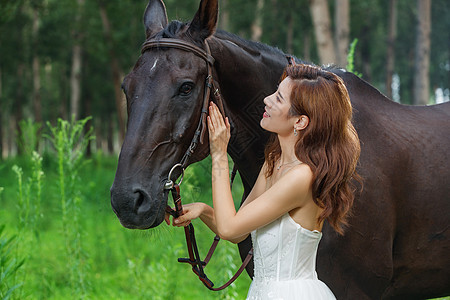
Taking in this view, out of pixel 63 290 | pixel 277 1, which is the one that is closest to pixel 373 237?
pixel 63 290

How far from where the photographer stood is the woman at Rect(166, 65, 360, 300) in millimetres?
2016

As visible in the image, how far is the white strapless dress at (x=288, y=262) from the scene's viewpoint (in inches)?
81.7

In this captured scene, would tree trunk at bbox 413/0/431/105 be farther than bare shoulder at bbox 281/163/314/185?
Yes

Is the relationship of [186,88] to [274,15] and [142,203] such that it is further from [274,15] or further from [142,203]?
[274,15]

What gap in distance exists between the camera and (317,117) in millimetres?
2018

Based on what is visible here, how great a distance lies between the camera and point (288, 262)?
2.10 meters

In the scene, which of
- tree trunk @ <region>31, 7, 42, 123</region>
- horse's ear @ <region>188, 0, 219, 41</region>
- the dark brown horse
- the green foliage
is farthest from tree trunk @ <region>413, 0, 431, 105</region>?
tree trunk @ <region>31, 7, 42, 123</region>

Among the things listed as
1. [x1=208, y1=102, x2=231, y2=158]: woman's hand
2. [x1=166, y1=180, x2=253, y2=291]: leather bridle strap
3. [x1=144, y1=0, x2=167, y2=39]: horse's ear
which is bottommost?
[x1=166, y1=180, x2=253, y2=291]: leather bridle strap

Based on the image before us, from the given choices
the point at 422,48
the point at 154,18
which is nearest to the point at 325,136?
the point at 154,18

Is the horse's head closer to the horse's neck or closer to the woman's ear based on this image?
the horse's neck

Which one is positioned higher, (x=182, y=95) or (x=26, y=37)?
(x=182, y=95)

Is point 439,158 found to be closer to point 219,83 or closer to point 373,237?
point 373,237

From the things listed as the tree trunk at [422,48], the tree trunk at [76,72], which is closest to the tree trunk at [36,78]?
the tree trunk at [76,72]

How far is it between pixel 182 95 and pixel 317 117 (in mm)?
633
